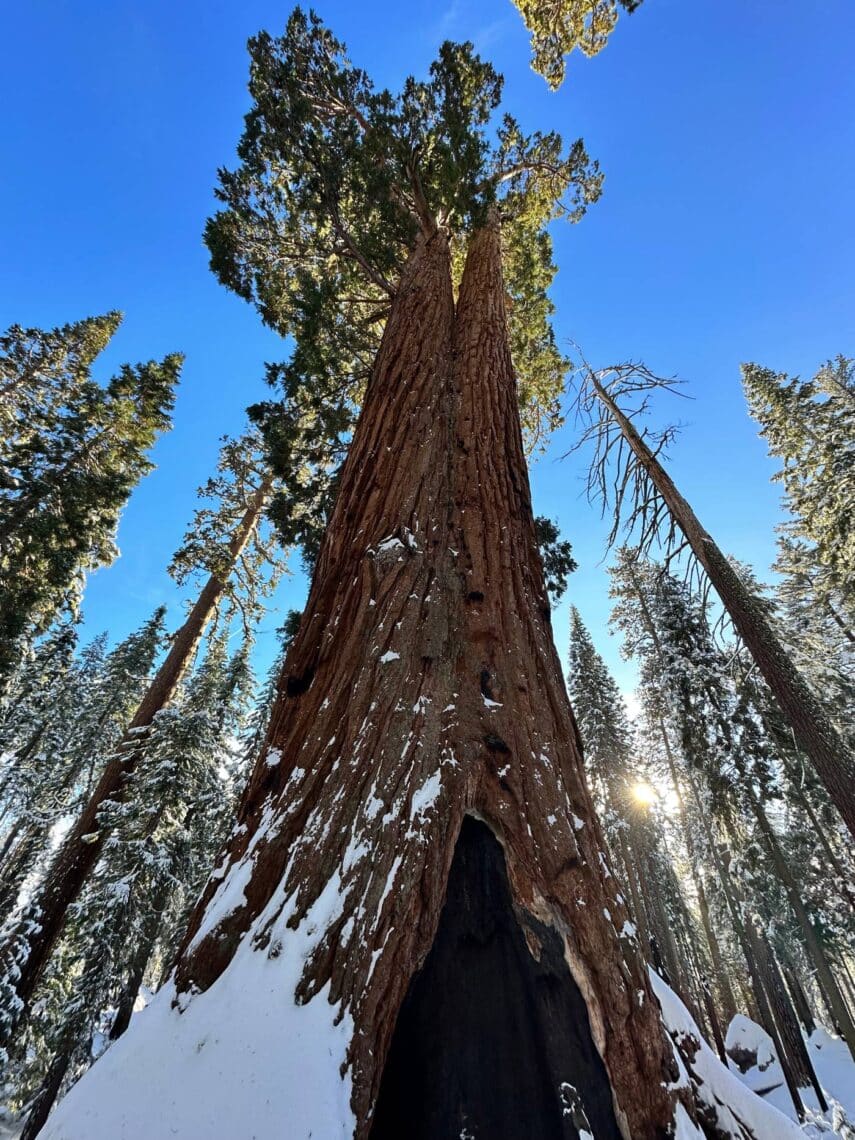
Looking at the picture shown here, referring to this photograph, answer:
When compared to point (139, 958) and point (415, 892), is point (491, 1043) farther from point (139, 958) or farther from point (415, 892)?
point (139, 958)

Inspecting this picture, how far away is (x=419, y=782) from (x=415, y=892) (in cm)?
30

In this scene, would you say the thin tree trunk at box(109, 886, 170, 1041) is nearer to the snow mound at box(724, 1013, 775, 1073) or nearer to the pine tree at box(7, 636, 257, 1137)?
the pine tree at box(7, 636, 257, 1137)

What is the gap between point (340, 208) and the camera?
7570 mm

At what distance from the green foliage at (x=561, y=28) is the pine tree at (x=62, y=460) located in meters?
14.1

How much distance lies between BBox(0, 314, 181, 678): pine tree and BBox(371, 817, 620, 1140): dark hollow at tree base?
646 inches

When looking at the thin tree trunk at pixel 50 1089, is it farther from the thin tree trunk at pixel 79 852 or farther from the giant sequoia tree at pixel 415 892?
the giant sequoia tree at pixel 415 892

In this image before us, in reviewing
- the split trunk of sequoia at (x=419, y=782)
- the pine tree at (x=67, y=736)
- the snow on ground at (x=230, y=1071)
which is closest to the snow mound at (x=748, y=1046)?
the split trunk of sequoia at (x=419, y=782)

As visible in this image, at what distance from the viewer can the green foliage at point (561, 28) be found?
764 cm

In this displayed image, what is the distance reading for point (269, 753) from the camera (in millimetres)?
1947

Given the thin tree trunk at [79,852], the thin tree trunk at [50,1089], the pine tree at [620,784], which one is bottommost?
the thin tree trunk at [50,1089]

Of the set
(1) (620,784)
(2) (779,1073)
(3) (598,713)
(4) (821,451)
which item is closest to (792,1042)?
(2) (779,1073)

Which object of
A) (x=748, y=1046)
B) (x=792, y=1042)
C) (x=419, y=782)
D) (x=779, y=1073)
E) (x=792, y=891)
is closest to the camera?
(x=419, y=782)

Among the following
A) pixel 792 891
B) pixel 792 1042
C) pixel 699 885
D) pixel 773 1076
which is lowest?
pixel 773 1076

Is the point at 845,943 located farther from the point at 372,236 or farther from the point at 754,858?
the point at 372,236
